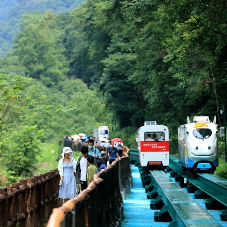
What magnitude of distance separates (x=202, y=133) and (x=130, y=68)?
3562 cm

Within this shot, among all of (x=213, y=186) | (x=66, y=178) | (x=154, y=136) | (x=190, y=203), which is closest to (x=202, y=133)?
(x=154, y=136)

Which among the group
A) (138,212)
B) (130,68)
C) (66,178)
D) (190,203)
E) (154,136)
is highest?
(130,68)

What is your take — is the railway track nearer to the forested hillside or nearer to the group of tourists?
the group of tourists

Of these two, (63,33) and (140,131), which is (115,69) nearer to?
(140,131)

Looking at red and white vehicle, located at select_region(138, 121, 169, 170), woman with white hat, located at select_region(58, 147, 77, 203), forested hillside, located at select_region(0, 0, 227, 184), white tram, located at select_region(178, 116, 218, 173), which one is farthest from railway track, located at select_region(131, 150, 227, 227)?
red and white vehicle, located at select_region(138, 121, 169, 170)

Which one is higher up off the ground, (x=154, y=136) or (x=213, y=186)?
(x=154, y=136)

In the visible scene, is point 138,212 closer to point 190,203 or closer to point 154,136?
point 190,203

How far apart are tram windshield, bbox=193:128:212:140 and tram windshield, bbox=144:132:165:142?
18.5 ft

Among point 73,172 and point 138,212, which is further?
point 138,212

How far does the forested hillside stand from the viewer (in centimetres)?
2131

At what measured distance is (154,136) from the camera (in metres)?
32.2

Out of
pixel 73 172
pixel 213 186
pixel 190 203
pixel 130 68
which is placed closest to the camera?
pixel 73 172

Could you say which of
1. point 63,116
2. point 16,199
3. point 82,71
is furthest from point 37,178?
point 82,71

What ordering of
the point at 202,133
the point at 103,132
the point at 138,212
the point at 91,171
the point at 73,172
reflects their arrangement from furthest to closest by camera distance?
the point at 103,132, the point at 202,133, the point at 138,212, the point at 91,171, the point at 73,172
